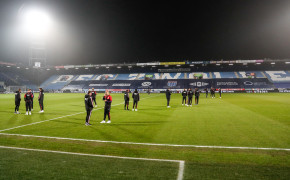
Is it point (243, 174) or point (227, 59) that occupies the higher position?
point (227, 59)

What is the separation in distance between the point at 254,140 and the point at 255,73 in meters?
62.8

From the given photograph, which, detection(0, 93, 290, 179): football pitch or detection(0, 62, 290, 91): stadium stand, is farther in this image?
detection(0, 62, 290, 91): stadium stand

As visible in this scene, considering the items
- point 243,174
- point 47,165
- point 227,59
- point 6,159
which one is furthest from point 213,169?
point 227,59

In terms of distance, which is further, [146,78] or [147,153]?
[146,78]

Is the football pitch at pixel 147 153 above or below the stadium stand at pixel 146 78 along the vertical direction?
below

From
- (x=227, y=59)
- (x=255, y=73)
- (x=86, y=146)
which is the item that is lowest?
(x=86, y=146)

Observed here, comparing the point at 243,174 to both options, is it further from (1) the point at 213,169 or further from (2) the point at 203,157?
(2) the point at 203,157

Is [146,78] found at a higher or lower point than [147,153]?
higher

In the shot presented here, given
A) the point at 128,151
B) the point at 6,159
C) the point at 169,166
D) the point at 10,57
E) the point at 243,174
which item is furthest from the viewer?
the point at 10,57

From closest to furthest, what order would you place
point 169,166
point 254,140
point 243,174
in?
point 243,174 → point 169,166 → point 254,140

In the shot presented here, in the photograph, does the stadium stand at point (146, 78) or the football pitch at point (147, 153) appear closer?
the football pitch at point (147, 153)

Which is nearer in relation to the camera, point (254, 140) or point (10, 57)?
point (254, 140)

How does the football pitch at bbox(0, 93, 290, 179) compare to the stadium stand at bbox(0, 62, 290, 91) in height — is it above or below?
below

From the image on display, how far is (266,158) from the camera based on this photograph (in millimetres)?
5492
